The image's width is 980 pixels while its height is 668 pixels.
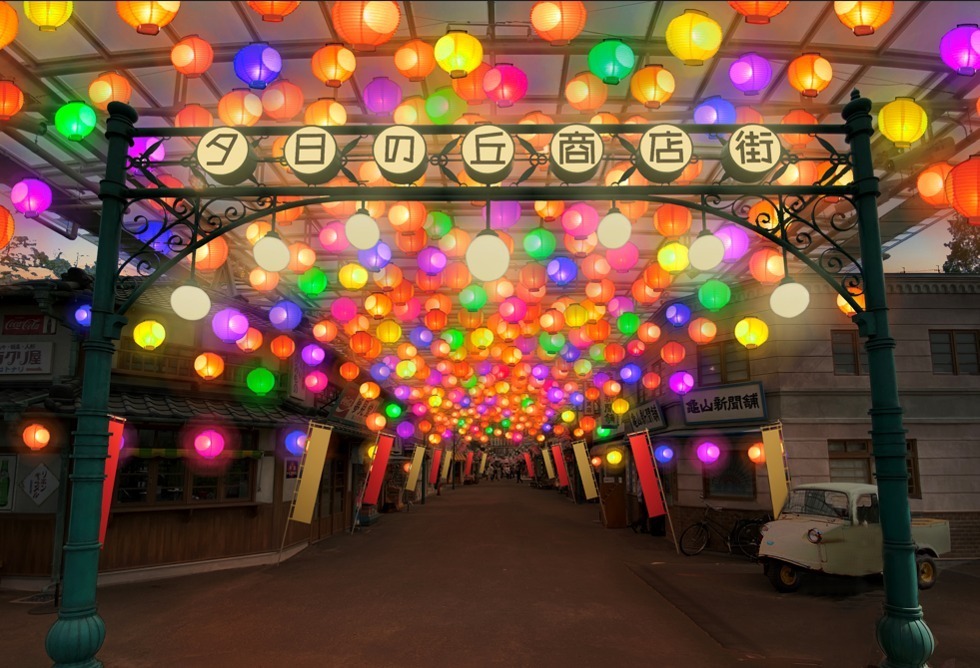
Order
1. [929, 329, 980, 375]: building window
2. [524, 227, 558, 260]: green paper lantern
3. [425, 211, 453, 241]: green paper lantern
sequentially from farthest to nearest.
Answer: [929, 329, 980, 375]: building window < [425, 211, 453, 241]: green paper lantern < [524, 227, 558, 260]: green paper lantern

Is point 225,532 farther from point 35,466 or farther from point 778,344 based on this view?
point 778,344

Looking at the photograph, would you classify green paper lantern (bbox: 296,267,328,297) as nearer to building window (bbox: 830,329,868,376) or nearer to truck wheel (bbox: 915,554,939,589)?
truck wheel (bbox: 915,554,939,589)

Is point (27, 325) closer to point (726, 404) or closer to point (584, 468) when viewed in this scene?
point (726, 404)

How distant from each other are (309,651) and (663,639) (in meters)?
4.95

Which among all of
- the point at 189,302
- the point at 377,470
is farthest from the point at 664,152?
the point at 377,470

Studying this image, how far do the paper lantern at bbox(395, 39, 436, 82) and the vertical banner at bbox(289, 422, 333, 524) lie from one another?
9.87m

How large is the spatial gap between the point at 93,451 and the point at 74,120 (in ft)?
17.3

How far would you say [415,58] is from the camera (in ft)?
27.9

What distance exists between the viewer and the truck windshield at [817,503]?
38.2 feet

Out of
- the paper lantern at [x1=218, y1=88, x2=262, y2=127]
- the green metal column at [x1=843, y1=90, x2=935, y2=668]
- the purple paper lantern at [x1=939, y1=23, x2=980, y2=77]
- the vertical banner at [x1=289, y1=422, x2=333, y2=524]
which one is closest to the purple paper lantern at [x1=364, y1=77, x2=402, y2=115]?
the paper lantern at [x1=218, y1=88, x2=262, y2=127]

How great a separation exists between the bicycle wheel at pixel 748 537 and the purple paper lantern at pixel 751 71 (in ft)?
36.4

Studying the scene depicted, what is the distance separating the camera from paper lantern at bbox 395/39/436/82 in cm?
847

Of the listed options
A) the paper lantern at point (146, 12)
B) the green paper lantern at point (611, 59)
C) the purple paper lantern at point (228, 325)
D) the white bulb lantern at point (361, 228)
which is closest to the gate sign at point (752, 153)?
the green paper lantern at point (611, 59)

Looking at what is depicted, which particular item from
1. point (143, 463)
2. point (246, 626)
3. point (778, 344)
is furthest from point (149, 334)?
point (778, 344)
